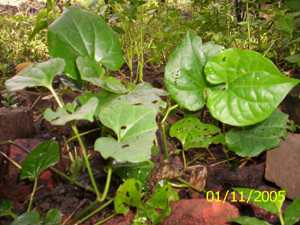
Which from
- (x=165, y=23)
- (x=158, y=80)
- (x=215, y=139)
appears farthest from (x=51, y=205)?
(x=165, y=23)

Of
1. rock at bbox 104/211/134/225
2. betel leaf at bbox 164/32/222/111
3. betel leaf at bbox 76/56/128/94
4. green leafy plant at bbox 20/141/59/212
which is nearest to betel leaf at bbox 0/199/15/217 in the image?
green leafy plant at bbox 20/141/59/212

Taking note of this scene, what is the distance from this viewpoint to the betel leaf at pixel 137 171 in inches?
38.9

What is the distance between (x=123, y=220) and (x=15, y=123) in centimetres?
53

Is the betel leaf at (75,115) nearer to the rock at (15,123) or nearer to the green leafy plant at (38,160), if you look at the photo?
the green leafy plant at (38,160)

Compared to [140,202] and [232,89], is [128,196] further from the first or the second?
[232,89]

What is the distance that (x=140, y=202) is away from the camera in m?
0.95

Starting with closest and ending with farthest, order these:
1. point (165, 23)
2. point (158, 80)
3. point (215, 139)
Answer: point (215, 139) → point (158, 80) → point (165, 23)

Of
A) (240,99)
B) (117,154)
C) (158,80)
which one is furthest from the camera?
(158,80)

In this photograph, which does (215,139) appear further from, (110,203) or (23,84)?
(23,84)

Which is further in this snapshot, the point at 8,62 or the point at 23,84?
the point at 8,62

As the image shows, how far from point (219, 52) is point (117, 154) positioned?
47 cm

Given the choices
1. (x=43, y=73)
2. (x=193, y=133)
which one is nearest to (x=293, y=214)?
(x=193, y=133)

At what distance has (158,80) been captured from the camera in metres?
1.71

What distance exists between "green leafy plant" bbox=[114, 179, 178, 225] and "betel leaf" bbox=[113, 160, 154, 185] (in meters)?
0.03
